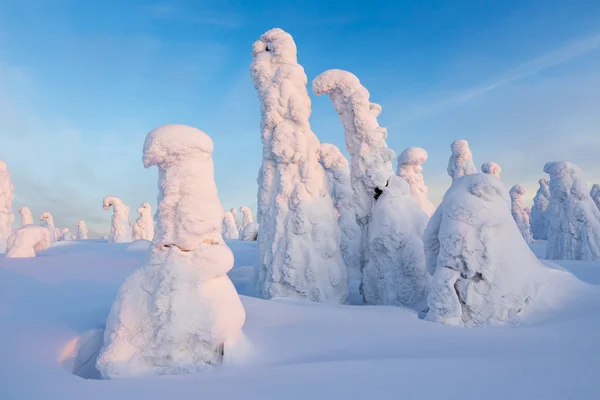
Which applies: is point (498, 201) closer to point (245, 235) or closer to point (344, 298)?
point (344, 298)

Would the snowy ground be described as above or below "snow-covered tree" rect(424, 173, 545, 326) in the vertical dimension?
below

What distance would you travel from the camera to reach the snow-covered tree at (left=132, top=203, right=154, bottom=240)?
75.9ft

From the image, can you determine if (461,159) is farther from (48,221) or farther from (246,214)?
(48,221)

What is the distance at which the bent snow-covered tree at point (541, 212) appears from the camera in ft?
99.1

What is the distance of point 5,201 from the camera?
1817 centimetres

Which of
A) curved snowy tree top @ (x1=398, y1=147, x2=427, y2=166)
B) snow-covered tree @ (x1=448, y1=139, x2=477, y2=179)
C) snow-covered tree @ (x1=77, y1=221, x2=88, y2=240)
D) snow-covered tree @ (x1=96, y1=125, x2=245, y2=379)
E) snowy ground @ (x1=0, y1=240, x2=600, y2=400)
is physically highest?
snow-covered tree @ (x1=448, y1=139, x2=477, y2=179)

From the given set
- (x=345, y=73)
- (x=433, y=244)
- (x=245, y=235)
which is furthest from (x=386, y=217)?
(x=245, y=235)

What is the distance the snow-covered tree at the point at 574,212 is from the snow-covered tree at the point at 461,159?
211 inches

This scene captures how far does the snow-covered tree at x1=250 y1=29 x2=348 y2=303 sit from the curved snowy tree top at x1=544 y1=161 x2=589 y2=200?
313 inches

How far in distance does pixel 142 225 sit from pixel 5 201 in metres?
6.76

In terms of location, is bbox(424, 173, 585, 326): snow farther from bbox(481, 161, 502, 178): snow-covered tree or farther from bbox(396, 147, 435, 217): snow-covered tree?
bbox(481, 161, 502, 178): snow-covered tree

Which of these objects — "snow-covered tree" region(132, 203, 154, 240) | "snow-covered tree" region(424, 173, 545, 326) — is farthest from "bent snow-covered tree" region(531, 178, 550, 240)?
"snow-covered tree" region(424, 173, 545, 326)

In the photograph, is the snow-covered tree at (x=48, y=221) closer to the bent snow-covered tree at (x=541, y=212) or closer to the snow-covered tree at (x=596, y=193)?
the bent snow-covered tree at (x=541, y=212)

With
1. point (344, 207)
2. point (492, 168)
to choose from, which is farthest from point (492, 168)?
point (344, 207)
